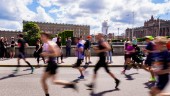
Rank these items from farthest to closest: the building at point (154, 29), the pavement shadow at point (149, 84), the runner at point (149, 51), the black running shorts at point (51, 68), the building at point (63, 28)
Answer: the building at point (63, 28), the building at point (154, 29), the runner at point (149, 51), the pavement shadow at point (149, 84), the black running shorts at point (51, 68)

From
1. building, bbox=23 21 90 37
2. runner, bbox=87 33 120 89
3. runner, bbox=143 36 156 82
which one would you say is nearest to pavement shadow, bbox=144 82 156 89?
runner, bbox=143 36 156 82

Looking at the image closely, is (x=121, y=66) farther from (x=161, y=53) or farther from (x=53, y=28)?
(x=53, y=28)

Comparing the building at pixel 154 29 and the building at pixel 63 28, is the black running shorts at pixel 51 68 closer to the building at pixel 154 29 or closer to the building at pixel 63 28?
the building at pixel 154 29

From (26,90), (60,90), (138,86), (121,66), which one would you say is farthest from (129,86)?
(121,66)

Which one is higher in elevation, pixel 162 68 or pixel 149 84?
pixel 162 68

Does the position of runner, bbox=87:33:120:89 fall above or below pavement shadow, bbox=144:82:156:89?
above

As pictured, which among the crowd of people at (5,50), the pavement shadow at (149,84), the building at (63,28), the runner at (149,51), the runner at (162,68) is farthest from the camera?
the building at (63,28)

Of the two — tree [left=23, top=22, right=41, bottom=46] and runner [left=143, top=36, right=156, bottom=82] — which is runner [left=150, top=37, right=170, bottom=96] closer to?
runner [left=143, top=36, right=156, bottom=82]

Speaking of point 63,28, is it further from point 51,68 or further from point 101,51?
point 51,68

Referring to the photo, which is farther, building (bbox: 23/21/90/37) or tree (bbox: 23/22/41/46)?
building (bbox: 23/21/90/37)

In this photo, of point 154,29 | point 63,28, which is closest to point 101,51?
point 154,29

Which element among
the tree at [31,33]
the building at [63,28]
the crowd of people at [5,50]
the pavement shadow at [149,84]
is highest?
the building at [63,28]

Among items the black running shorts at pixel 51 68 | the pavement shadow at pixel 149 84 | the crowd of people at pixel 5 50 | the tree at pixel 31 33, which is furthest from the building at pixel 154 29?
the black running shorts at pixel 51 68

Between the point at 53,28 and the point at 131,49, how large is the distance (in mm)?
167267
